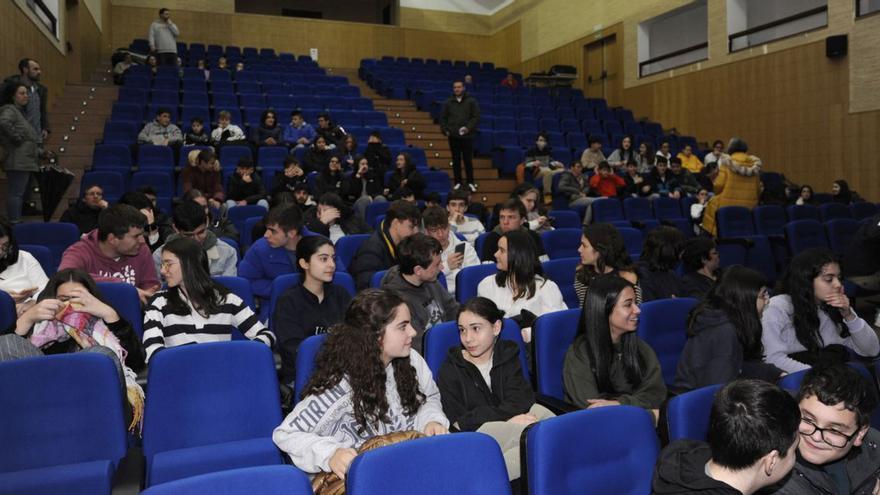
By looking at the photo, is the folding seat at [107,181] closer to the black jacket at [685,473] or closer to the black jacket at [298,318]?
the black jacket at [298,318]

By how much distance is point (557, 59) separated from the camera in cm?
1382

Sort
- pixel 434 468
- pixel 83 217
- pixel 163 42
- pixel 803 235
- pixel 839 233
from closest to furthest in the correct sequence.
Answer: pixel 434 468, pixel 83 217, pixel 803 235, pixel 839 233, pixel 163 42

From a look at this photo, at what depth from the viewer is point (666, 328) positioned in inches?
110

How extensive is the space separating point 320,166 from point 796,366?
203 inches

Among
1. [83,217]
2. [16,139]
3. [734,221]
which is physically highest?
[16,139]

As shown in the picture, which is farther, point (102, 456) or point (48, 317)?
point (48, 317)

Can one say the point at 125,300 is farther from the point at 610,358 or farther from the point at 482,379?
the point at 610,358

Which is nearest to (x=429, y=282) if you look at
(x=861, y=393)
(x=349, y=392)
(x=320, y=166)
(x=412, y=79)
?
(x=349, y=392)

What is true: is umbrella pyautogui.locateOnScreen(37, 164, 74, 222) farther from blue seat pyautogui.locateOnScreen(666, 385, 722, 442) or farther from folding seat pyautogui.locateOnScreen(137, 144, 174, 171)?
blue seat pyautogui.locateOnScreen(666, 385, 722, 442)

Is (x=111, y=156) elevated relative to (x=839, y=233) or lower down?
elevated

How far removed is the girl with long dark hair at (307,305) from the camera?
262 cm

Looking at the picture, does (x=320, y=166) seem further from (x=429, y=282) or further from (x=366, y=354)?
(x=366, y=354)

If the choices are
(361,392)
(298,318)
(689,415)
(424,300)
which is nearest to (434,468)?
(361,392)

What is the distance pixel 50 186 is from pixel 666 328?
5018 millimetres
